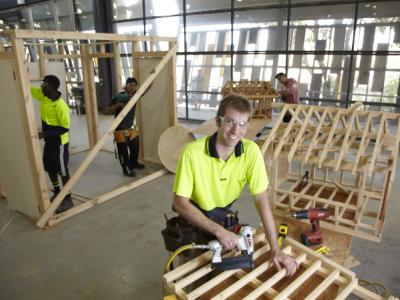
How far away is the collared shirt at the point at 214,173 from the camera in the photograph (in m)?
1.96

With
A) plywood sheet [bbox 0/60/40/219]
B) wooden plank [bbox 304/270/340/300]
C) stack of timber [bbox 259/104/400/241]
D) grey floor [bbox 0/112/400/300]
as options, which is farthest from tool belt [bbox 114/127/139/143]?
wooden plank [bbox 304/270/340/300]

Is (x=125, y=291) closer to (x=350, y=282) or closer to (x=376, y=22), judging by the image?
(x=350, y=282)

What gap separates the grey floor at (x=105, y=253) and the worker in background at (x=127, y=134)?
3.14 ft

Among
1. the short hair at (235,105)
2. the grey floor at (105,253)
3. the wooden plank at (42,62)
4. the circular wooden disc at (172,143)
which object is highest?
the wooden plank at (42,62)

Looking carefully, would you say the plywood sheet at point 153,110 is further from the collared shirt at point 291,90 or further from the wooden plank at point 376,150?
the wooden plank at point 376,150

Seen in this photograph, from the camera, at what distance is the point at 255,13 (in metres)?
8.81

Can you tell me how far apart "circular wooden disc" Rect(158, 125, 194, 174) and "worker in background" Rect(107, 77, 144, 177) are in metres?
0.57

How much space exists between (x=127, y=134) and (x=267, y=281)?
443 centimetres

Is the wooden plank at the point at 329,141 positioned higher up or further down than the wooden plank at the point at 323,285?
higher up

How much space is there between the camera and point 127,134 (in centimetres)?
573

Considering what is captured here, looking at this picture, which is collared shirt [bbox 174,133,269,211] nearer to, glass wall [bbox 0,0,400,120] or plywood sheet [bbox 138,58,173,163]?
plywood sheet [bbox 138,58,173,163]

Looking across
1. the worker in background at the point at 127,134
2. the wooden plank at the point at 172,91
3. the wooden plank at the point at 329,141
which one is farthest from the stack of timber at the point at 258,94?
the wooden plank at the point at 329,141

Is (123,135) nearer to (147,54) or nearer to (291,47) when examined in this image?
(147,54)

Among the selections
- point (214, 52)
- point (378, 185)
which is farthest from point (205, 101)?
point (378, 185)
